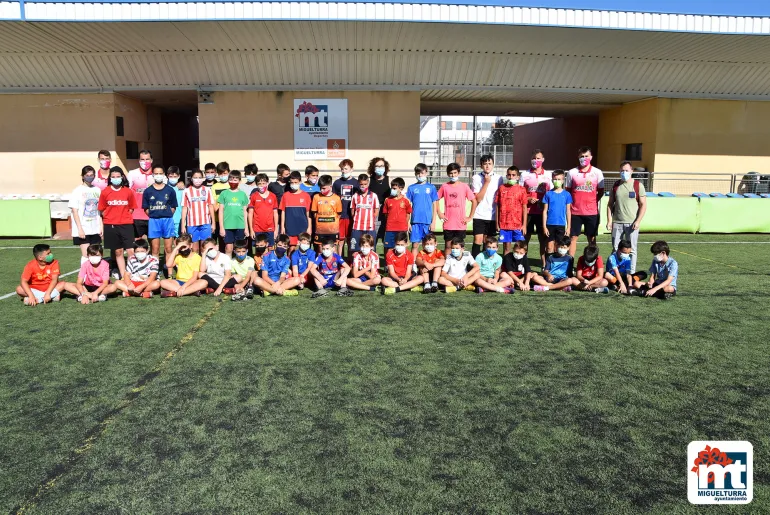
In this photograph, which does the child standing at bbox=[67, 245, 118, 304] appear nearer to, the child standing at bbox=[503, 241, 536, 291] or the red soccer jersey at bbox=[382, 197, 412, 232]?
the red soccer jersey at bbox=[382, 197, 412, 232]

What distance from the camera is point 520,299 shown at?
7.88 m

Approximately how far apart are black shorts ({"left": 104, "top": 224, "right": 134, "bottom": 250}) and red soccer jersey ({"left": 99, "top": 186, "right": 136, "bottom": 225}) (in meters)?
0.08

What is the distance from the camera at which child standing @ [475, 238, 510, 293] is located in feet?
27.3

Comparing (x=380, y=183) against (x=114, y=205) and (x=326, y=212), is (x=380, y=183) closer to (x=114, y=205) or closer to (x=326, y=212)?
(x=326, y=212)

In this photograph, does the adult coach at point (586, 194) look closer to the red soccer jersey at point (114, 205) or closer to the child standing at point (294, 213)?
the child standing at point (294, 213)

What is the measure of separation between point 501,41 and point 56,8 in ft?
38.1

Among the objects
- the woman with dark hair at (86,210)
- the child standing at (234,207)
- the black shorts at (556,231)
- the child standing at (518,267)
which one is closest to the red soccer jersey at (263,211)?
the child standing at (234,207)

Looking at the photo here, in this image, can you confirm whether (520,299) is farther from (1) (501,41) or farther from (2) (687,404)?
(1) (501,41)

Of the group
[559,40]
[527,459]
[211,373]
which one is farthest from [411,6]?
[527,459]

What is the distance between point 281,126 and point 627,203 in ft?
41.8

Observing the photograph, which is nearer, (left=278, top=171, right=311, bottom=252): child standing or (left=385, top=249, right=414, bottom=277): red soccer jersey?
(left=385, top=249, right=414, bottom=277): red soccer jersey

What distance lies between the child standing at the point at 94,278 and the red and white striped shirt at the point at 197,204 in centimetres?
150

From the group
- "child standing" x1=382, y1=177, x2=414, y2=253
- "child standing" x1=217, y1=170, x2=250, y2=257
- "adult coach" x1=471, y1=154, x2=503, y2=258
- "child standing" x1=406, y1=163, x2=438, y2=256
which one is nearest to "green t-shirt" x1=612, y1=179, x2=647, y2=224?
"adult coach" x1=471, y1=154, x2=503, y2=258

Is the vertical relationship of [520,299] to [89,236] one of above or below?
below
